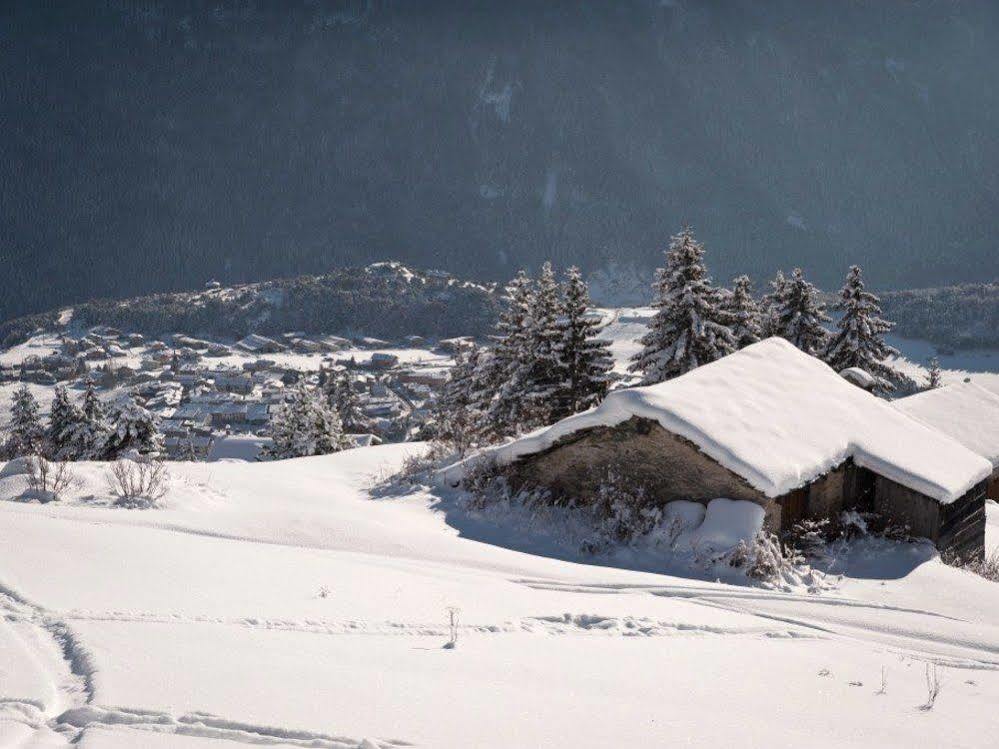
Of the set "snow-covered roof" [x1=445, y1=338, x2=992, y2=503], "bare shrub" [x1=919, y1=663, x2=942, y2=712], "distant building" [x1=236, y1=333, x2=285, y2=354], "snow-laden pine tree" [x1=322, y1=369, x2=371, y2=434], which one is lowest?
"bare shrub" [x1=919, y1=663, x2=942, y2=712]

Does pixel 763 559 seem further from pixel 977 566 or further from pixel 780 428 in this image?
pixel 977 566

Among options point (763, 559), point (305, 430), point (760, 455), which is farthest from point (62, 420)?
point (763, 559)

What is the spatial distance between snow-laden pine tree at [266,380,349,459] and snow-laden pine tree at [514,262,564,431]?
11.1 meters

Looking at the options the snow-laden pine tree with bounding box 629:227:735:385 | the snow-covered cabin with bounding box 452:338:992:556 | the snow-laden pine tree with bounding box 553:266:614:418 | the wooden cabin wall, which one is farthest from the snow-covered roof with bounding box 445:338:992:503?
the snow-laden pine tree with bounding box 553:266:614:418

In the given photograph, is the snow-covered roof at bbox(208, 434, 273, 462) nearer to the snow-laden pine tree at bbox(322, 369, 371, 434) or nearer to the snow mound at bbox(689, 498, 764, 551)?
the snow-laden pine tree at bbox(322, 369, 371, 434)

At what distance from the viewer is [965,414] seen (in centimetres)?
1652

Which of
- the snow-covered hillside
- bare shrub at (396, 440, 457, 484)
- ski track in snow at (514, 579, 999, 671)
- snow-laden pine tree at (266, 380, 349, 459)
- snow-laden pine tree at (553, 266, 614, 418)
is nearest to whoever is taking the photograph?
the snow-covered hillside

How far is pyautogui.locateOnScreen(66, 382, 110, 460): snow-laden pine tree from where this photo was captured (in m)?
29.7

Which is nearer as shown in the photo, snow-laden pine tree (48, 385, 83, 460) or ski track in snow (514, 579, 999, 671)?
ski track in snow (514, 579, 999, 671)

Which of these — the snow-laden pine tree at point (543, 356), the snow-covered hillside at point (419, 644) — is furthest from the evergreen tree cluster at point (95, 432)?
the snow-covered hillside at point (419, 644)

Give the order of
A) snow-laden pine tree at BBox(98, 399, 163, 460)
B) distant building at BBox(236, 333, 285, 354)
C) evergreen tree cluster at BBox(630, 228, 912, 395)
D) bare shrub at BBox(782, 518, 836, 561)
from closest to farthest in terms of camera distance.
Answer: bare shrub at BBox(782, 518, 836, 561) → evergreen tree cluster at BBox(630, 228, 912, 395) → snow-laden pine tree at BBox(98, 399, 163, 460) → distant building at BBox(236, 333, 285, 354)

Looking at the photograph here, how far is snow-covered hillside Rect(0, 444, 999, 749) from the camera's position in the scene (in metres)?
3.40

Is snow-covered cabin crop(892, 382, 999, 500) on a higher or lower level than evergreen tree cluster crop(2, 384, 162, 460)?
higher

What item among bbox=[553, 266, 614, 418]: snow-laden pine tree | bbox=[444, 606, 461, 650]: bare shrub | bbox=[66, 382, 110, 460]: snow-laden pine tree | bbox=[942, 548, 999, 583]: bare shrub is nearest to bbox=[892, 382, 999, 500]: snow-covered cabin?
bbox=[942, 548, 999, 583]: bare shrub
